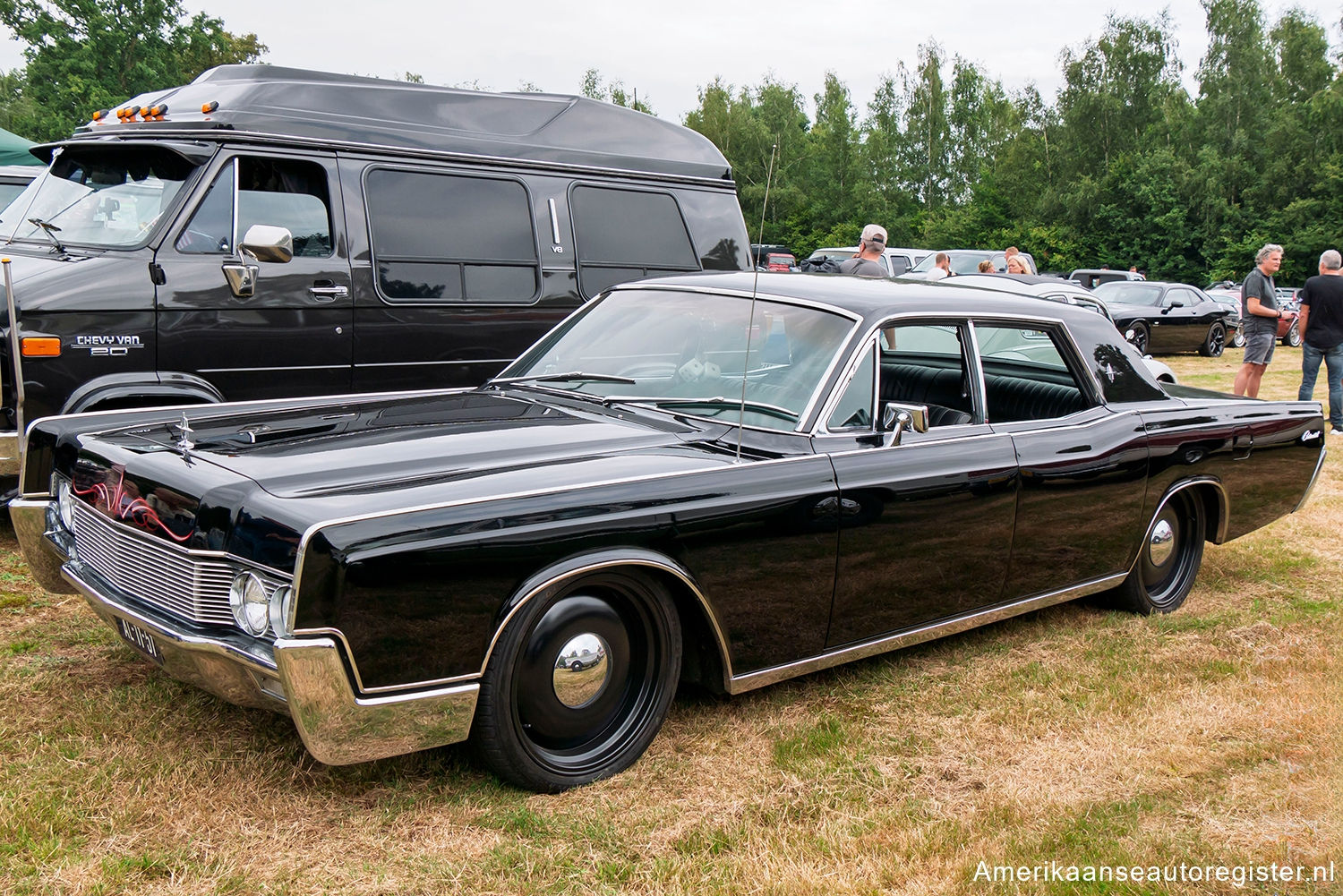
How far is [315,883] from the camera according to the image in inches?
98.7

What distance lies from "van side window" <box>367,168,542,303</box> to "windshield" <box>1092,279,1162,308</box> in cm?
1588

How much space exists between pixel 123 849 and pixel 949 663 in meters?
2.88

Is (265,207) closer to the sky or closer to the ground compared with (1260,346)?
closer to the sky

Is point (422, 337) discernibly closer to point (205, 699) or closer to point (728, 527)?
point (205, 699)

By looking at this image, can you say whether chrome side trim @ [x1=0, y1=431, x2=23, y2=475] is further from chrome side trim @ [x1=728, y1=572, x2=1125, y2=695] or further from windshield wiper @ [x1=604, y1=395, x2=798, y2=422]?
chrome side trim @ [x1=728, y1=572, x2=1125, y2=695]

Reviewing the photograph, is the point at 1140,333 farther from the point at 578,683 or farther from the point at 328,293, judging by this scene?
the point at 578,683

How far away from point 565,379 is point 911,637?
157 cm

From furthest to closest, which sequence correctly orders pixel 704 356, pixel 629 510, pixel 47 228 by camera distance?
pixel 47 228 → pixel 704 356 → pixel 629 510

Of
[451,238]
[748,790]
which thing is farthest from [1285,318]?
[748,790]

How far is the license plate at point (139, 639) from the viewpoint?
2.87m

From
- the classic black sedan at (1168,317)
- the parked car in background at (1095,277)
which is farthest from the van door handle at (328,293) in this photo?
the parked car in background at (1095,277)

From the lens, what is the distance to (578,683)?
2992mm

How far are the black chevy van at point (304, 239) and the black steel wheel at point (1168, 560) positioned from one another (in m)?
3.41

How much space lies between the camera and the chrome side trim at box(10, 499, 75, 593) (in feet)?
11.3
